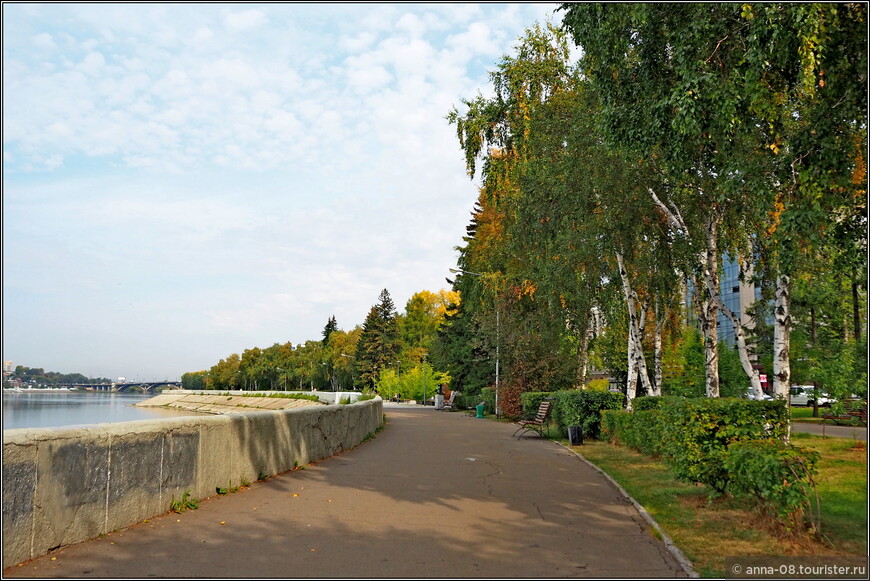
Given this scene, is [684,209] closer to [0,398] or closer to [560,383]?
[0,398]

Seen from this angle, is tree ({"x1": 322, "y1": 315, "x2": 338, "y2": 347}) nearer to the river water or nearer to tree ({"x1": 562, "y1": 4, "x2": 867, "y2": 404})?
the river water

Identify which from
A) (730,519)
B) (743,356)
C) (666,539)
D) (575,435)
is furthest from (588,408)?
(666,539)

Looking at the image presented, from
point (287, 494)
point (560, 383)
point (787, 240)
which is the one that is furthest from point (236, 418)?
point (560, 383)

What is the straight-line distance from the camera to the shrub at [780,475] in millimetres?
6723

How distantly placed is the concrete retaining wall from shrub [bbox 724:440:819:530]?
648 cm

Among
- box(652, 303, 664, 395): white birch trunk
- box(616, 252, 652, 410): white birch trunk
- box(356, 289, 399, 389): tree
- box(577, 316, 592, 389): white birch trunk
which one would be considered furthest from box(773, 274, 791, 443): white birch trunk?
box(356, 289, 399, 389): tree

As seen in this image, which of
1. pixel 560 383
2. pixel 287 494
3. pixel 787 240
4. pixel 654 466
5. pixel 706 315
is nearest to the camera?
pixel 787 240

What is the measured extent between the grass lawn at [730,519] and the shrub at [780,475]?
262mm

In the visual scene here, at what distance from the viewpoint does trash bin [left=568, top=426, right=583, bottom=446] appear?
1892cm

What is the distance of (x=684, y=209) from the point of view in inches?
636

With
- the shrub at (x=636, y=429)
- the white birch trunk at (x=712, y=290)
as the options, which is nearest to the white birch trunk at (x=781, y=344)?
the shrub at (x=636, y=429)

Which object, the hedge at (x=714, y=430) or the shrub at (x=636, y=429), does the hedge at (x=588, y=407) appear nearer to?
the shrub at (x=636, y=429)

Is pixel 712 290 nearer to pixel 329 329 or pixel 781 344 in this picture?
pixel 781 344

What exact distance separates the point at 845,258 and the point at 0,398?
27.8ft
